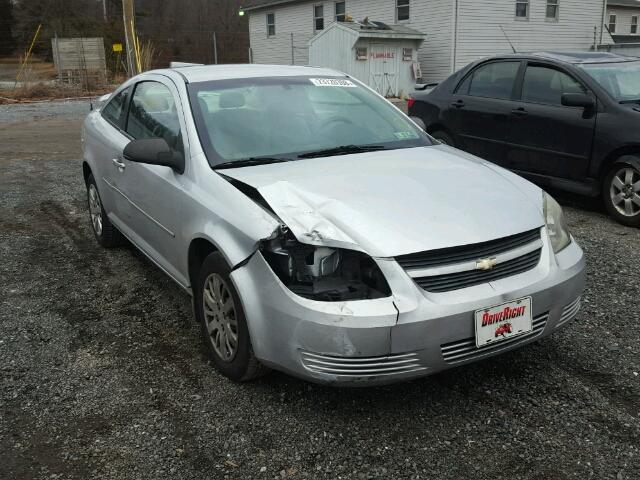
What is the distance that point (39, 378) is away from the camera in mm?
3326

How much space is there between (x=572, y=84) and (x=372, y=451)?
503 cm

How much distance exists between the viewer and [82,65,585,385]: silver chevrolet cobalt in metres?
2.61

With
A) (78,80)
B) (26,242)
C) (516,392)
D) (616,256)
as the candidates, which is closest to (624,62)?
(616,256)

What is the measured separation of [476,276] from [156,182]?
209cm

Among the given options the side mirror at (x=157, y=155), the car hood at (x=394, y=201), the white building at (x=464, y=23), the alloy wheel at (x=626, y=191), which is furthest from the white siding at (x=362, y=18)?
the side mirror at (x=157, y=155)

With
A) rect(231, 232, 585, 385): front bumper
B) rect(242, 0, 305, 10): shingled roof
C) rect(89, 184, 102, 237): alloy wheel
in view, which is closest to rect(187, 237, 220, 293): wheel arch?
rect(231, 232, 585, 385): front bumper

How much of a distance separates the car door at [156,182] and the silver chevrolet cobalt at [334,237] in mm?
18

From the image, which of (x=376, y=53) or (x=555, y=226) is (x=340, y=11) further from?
(x=555, y=226)

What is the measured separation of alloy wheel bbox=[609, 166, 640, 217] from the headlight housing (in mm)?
2877

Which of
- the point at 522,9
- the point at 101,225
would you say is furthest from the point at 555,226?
the point at 522,9

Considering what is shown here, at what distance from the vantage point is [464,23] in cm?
2234

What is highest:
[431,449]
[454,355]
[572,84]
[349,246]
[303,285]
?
[572,84]

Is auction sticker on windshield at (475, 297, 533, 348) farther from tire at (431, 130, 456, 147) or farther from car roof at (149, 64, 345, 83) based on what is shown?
tire at (431, 130, 456, 147)

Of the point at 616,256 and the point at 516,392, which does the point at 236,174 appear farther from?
the point at 616,256
